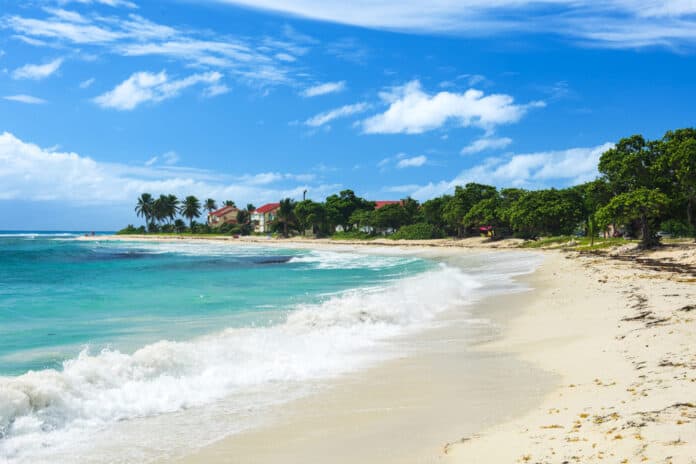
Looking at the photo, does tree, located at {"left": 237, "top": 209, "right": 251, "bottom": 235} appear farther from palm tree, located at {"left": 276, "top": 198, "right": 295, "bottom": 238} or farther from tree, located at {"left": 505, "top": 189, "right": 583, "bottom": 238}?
tree, located at {"left": 505, "top": 189, "right": 583, "bottom": 238}

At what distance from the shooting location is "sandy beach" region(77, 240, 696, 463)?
532 cm

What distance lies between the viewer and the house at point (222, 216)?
153500 millimetres

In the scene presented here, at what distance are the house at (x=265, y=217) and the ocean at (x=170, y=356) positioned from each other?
115653 millimetres

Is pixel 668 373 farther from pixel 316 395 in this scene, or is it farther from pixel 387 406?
pixel 316 395

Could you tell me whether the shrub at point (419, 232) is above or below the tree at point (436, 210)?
below

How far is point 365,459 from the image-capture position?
5.68 m

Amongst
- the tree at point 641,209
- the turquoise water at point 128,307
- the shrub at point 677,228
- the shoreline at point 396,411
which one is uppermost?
the tree at point 641,209

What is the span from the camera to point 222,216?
155 m

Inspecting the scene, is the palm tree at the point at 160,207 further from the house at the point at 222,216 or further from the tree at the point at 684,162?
the tree at the point at 684,162

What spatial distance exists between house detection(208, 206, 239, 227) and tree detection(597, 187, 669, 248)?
122685 millimetres

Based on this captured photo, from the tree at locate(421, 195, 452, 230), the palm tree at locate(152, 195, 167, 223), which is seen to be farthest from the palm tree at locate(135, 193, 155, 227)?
the tree at locate(421, 195, 452, 230)

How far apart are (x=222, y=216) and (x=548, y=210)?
10870 cm

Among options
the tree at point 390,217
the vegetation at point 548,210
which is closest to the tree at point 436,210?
the vegetation at point 548,210

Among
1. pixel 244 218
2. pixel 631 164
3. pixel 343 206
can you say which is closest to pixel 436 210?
pixel 343 206
